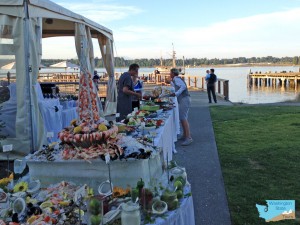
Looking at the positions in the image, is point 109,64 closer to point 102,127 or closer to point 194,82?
point 102,127

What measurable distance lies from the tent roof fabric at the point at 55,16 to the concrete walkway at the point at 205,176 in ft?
11.5

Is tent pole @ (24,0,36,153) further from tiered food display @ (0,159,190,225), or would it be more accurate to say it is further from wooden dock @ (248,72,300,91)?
wooden dock @ (248,72,300,91)

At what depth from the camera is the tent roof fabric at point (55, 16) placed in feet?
19.1

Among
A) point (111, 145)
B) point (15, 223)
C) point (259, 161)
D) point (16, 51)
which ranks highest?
point (16, 51)

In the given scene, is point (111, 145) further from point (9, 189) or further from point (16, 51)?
point (16, 51)

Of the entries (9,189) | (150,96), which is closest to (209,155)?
(150,96)

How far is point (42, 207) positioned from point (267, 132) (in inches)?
274

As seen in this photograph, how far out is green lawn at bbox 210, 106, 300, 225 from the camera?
425 cm

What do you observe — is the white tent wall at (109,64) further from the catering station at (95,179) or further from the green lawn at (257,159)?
the catering station at (95,179)

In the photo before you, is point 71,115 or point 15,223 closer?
point 15,223

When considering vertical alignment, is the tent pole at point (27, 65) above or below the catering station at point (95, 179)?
above

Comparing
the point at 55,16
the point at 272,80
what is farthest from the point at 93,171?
the point at 272,80

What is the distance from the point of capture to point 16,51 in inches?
233

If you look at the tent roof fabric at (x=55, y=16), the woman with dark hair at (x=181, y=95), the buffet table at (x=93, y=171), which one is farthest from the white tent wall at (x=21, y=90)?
the buffet table at (x=93, y=171)
